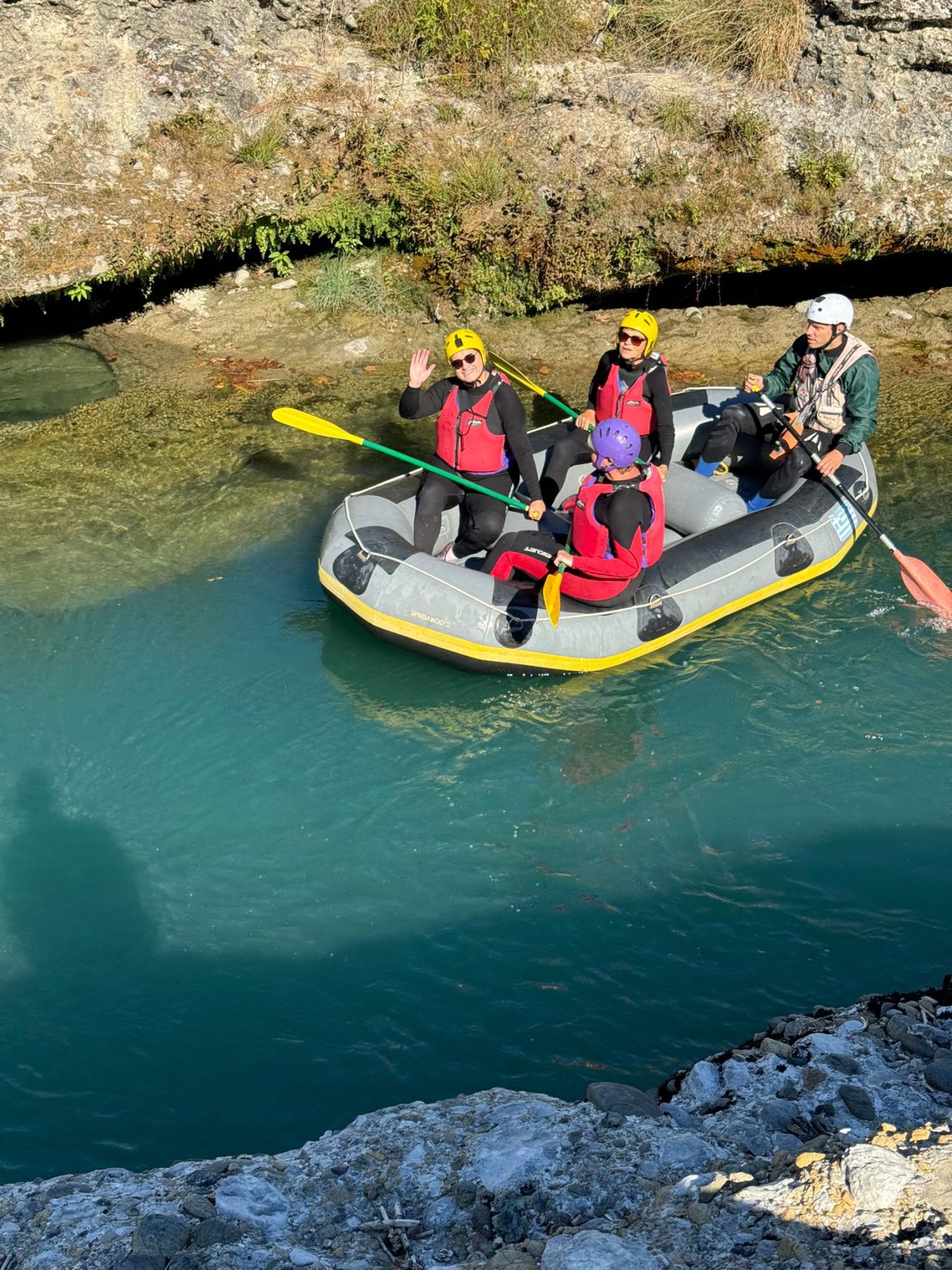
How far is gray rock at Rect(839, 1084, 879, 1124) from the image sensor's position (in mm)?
3820

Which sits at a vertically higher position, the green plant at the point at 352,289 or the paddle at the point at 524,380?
the green plant at the point at 352,289

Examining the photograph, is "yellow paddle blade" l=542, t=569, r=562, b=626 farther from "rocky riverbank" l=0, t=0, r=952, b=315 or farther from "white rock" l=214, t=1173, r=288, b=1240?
"rocky riverbank" l=0, t=0, r=952, b=315

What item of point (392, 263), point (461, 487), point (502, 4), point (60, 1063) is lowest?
point (60, 1063)

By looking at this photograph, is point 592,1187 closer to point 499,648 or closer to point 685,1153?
point 685,1153

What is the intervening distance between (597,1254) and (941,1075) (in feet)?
4.88

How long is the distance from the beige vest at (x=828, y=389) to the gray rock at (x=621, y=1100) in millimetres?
4914

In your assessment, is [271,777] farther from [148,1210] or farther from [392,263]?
[392,263]

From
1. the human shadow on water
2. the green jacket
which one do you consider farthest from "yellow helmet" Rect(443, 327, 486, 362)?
the human shadow on water

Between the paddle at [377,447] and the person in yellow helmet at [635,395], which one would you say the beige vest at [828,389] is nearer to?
the person in yellow helmet at [635,395]

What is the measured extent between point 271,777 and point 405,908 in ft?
3.93

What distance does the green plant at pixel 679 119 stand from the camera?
1010cm

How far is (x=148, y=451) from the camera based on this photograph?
29.5ft

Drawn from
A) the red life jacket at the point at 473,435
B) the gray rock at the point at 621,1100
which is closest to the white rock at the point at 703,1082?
the gray rock at the point at 621,1100

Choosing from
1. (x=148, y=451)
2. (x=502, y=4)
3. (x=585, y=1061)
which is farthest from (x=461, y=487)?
(x=502, y=4)
